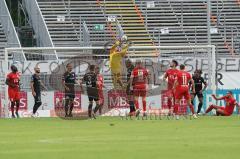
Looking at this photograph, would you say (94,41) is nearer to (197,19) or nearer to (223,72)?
(197,19)

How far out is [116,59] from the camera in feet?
101

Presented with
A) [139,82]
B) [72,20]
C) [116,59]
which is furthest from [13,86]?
[72,20]

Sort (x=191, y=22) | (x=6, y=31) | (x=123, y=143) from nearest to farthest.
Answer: (x=123, y=143) < (x=6, y=31) < (x=191, y=22)

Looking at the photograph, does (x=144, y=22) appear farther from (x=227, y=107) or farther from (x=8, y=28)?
(x=227, y=107)

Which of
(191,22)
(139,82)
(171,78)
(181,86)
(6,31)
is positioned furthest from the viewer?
(191,22)

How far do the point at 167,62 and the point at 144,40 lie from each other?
11.5 meters

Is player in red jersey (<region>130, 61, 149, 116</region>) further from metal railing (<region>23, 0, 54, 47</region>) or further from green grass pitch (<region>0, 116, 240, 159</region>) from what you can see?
metal railing (<region>23, 0, 54, 47</region>)

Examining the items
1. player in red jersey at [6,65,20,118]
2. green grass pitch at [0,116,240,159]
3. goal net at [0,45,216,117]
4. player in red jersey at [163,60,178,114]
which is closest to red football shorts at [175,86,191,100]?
player in red jersey at [163,60,178,114]

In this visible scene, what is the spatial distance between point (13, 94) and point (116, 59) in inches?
154

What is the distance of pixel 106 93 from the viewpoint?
31219mm

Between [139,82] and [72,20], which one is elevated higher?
[72,20]

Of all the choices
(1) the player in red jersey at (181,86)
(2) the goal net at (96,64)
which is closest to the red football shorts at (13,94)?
(2) the goal net at (96,64)

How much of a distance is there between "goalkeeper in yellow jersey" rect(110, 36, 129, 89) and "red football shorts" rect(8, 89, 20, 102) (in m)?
3.48

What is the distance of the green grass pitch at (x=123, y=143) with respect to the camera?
13539mm
